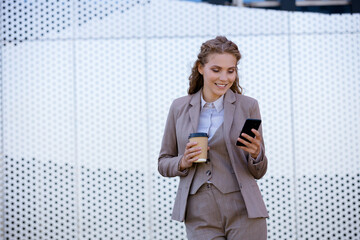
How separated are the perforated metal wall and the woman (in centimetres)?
286

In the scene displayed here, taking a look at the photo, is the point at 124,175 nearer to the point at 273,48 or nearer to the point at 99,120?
the point at 99,120

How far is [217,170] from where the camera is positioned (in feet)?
7.51

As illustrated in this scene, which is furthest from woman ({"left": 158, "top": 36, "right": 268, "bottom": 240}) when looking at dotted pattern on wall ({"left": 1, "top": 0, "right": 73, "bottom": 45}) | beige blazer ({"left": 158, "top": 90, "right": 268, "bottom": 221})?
dotted pattern on wall ({"left": 1, "top": 0, "right": 73, "bottom": 45})

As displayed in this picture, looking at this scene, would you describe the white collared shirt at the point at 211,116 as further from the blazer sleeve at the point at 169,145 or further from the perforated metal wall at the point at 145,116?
the perforated metal wall at the point at 145,116

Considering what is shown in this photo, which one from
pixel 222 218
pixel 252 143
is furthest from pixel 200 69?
pixel 222 218

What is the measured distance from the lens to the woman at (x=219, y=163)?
7.38 feet

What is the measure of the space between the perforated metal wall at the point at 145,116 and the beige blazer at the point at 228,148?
2764 mm

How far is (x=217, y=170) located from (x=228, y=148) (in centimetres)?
12

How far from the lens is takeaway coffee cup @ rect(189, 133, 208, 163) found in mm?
2195

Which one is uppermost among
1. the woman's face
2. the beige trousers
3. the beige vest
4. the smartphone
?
the woman's face

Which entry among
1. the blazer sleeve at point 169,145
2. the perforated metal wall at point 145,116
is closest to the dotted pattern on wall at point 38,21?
the perforated metal wall at point 145,116

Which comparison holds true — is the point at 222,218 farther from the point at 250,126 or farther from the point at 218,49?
the point at 218,49

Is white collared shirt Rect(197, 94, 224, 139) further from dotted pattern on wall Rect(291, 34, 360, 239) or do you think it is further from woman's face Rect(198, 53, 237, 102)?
dotted pattern on wall Rect(291, 34, 360, 239)

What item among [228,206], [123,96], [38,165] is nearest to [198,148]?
[228,206]
